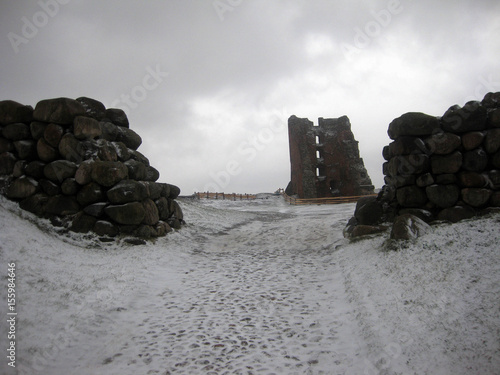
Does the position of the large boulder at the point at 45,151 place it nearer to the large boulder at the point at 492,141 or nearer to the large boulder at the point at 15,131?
the large boulder at the point at 15,131

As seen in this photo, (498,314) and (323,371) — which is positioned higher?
(498,314)

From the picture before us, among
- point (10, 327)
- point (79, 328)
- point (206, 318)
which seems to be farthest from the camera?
point (206, 318)

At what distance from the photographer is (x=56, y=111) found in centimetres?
936

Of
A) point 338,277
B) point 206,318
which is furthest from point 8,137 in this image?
point 338,277

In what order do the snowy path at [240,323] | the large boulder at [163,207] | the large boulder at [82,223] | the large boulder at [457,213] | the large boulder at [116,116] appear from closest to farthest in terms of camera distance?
1. the snowy path at [240,323]
2. the large boulder at [457,213]
3. the large boulder at [82,223]
4. the large boulder at [163,207]
5. the large boulder at [116,116]

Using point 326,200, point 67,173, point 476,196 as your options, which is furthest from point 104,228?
point 326,200

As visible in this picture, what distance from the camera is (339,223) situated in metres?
13.6

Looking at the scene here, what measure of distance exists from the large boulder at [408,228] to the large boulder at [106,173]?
26.6ft

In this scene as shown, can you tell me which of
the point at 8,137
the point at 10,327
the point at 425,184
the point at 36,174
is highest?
the point at 8,137

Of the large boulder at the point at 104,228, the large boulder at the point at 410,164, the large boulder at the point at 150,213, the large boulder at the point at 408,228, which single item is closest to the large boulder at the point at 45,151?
the large boulder at the point at 104,228

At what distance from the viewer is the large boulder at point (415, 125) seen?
8.19 metres

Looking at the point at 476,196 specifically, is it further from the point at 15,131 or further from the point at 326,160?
the point at 326,160

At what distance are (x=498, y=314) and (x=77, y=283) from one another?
21.6 feet

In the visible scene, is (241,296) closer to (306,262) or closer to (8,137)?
(306,262)
